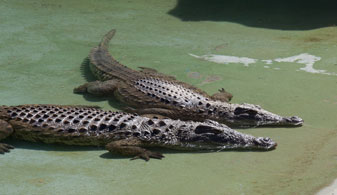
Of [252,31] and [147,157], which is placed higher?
[252,31]

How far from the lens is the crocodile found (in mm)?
5921

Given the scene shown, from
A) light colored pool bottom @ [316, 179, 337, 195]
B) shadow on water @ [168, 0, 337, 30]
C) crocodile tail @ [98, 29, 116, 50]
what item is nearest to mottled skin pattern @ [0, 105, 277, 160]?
light colored pool bottom @ [316, 179, 337, 195]

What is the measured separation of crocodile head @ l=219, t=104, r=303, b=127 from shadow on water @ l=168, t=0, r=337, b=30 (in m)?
3.93

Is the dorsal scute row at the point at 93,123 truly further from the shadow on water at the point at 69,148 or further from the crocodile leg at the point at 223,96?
the crocodile leg at the point at 223,96

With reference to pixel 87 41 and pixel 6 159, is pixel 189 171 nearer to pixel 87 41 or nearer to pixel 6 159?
pixel 6 159

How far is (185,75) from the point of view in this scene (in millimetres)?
7414

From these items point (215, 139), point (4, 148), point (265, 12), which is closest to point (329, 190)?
point (215, 139)

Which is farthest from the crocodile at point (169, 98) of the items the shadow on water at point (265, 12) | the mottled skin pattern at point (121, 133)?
the shadow on water at point (265, 12)

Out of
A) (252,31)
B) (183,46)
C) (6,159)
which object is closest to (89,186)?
(6,159)

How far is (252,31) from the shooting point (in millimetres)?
9328

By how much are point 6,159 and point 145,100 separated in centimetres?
200

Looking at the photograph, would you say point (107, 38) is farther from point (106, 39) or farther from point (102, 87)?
point (102, 87)

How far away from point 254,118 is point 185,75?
1795mm

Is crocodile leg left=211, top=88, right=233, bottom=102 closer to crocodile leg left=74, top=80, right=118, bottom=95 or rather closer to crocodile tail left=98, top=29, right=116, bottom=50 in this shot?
crocodile leg left=74, top=80, right=118, bottom=95
